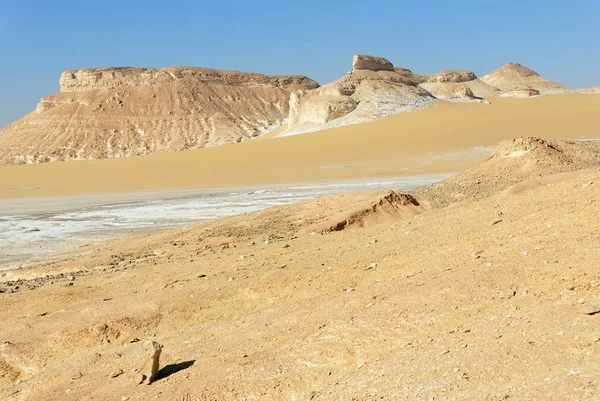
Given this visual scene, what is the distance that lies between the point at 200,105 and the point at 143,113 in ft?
24.0

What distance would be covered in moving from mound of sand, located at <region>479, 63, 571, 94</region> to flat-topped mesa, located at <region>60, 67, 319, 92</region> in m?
31.8

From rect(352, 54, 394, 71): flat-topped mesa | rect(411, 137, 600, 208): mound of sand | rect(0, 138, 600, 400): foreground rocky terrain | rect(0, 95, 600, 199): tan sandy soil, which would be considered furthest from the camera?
rect(352, 54, 394, 71): flat-topped mesa

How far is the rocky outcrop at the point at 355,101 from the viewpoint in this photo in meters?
61.7

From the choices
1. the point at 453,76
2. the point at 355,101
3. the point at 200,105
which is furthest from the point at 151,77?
the point at 453,76

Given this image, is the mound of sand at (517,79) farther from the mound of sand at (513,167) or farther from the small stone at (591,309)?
the small stone at (591,309)

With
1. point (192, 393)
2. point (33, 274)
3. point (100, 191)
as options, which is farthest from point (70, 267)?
point (100, 191)

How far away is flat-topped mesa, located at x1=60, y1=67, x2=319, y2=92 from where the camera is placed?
9138 cm

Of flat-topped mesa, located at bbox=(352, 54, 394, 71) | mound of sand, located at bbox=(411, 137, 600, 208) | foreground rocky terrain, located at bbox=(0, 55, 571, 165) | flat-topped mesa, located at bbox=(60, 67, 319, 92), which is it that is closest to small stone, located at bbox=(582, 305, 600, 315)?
mound of sand, located at bbox=(411, 137, 600, 208)

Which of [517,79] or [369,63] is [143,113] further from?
[517,79]

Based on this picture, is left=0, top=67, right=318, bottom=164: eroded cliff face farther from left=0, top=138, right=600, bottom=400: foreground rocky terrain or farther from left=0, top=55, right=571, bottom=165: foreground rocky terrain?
left=0, top=138, right=600, bottom=400: foreground rocky terrain

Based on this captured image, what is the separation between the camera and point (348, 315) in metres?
6.44

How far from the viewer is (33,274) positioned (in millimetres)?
12859

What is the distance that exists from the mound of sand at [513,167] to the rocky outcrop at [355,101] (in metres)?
43.3

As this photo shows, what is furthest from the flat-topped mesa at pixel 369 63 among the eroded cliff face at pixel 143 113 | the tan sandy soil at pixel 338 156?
the eroded cliff face at pixel 143 113
